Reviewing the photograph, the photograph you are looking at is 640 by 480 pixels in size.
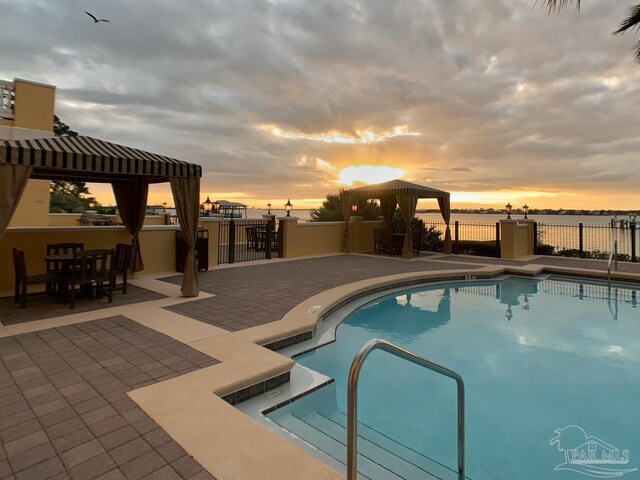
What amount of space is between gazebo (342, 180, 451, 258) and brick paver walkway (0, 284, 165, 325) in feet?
25.6

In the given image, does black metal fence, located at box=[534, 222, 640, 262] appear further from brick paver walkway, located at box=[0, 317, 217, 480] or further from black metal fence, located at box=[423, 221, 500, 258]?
brick paver walkway, located at box=[0, 317, 217, 480]

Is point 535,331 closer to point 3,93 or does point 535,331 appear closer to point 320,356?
point 320,356

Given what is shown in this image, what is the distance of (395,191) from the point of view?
1140 centimetres

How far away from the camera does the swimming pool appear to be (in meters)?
2.58

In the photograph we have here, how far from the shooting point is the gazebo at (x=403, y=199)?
446 inches

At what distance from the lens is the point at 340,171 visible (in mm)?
15188

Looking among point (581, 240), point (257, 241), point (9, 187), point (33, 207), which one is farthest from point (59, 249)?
point (581, 240)

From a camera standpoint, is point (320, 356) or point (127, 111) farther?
point (127, 111)

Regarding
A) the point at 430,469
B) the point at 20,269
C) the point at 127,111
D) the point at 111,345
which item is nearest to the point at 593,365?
the point at 430,469

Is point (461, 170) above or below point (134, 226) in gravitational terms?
above

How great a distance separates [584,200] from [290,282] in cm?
1777

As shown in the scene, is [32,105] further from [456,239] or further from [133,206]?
[456,239]

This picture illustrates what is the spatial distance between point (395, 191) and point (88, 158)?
8768 mm

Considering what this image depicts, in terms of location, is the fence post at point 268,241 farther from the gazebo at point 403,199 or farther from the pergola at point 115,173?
the pergola at point 115,173
